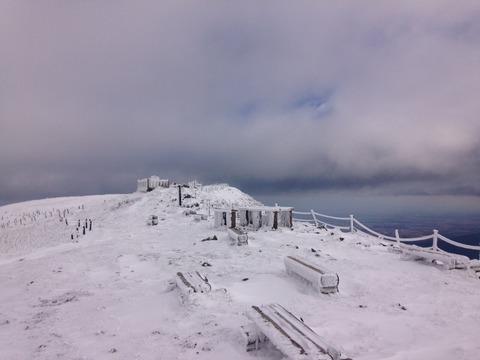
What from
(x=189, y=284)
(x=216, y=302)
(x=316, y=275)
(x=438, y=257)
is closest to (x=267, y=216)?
(x=438, y=257)

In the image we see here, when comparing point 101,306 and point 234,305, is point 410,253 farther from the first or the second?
point 101,306

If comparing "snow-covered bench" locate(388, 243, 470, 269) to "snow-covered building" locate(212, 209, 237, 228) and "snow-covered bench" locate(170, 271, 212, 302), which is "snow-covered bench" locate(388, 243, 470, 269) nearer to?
"snow-covered bench" locate(170, 271, 212, 302)

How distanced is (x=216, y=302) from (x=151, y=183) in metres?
34.1

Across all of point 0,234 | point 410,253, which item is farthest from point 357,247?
point 0,234

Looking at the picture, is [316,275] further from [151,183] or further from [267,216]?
[151,183]

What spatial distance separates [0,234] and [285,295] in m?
26.2

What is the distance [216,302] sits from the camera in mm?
7211

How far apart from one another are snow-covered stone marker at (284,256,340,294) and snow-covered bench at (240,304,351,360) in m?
2.55

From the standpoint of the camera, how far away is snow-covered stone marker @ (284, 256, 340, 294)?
7929 mm

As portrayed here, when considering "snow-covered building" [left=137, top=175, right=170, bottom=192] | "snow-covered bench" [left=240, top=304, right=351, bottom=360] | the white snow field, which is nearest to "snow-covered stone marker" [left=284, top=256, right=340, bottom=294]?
the white snow field

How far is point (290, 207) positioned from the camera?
20312mm

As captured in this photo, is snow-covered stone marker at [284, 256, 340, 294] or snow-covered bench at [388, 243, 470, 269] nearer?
snow-covered stone marker at [284, 256, 340, 294]

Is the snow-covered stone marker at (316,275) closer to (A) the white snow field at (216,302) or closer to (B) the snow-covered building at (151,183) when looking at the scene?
(A) the white snow field at (216,302)

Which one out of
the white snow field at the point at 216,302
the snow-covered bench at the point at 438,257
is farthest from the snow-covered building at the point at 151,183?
the snow-covered bench at the point at 438,257
